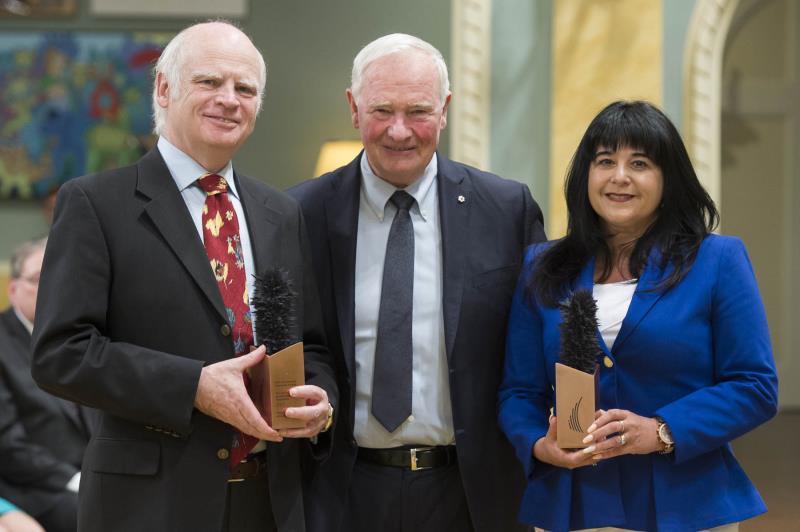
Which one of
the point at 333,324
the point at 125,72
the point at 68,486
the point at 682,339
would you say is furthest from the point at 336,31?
the point at 682,339

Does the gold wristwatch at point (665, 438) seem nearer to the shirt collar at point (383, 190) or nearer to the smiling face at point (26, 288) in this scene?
the shirt collar at point (383, 190)

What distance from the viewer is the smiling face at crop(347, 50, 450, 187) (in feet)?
8.70

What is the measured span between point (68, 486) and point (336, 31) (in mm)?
4095

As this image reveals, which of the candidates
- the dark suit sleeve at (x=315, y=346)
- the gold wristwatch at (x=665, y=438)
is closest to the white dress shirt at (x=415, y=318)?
the dark suit sleeve at (x=315, y=346)

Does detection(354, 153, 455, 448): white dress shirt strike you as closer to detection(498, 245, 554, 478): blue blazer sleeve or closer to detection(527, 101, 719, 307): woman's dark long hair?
detection(498, 245, 554, 478): blue blazer sleeve

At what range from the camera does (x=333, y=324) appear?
264cm

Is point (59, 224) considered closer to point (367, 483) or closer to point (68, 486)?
point (367, 483)

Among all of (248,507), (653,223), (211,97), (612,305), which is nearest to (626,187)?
(653,223)

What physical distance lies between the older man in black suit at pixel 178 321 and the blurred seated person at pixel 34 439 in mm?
1591

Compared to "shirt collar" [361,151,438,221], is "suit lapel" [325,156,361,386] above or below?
below

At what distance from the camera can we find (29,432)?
371cm

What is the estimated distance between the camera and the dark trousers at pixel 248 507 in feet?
7.39

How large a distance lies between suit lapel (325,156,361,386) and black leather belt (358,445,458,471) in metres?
0.20

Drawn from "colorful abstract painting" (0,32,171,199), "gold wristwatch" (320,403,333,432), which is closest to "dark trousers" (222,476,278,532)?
"gold wristwatch" (320,403,333,432)
